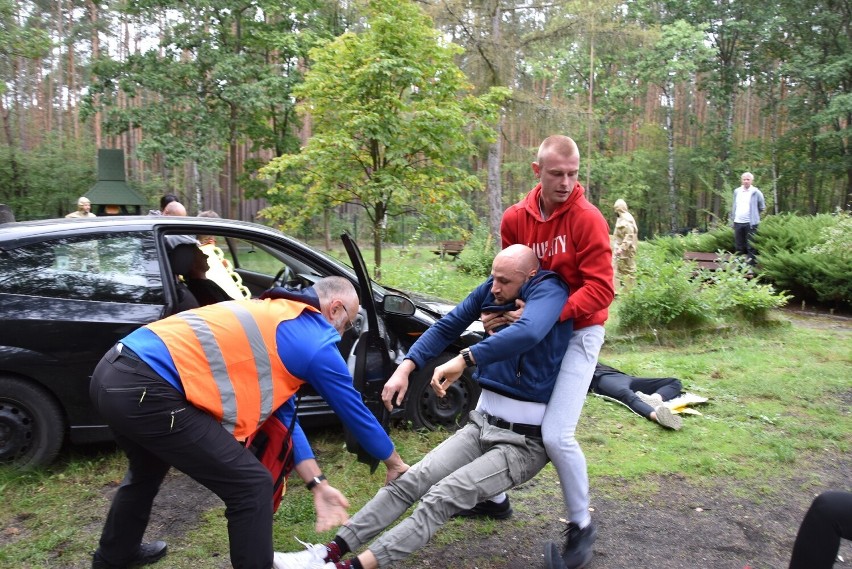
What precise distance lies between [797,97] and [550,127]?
1888 cm

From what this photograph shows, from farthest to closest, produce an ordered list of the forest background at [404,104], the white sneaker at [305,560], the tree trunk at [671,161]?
the tree trunk at [671,161]
the forest background at [404,104]
the white sneaker at [305,560]

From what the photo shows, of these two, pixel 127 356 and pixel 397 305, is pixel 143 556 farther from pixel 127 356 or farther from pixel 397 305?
pixel 397 305

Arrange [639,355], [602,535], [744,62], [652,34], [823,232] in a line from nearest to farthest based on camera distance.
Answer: [602,535] → [639,355] → [823,232] → [652,34] → [744,62]

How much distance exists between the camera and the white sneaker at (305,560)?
2875 mm

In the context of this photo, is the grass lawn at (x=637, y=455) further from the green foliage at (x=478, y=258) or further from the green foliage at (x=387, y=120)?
the green foliage at (x=478, y=258)

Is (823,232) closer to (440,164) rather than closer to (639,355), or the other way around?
(639,355)

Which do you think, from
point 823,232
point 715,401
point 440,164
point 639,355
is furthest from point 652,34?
point 715,401

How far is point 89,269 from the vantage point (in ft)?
14.0

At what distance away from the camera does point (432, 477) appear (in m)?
3.12

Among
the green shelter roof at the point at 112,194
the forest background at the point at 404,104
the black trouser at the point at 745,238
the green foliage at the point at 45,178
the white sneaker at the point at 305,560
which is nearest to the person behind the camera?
the white sneaker at the point at 305,560

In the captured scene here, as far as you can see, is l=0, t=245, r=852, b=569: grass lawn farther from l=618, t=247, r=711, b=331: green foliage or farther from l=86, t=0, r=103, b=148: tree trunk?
l=86, t=0, r=103, b=148: tree trunk

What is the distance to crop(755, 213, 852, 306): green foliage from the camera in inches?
444

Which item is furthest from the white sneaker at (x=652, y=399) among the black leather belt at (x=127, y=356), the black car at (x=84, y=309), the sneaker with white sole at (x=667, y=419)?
the black leather belt at (x=127, y=356)

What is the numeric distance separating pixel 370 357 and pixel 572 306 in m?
1.82
